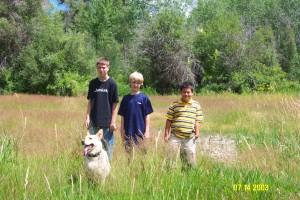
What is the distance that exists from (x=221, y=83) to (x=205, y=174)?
2436cm

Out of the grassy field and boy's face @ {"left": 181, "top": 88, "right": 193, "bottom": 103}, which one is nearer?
the grassy field

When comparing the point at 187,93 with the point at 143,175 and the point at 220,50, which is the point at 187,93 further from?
the point at 220,50

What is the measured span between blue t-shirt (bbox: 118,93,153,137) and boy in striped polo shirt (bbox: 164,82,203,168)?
1.23 feet

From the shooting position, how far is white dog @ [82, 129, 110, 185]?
3.71 meters

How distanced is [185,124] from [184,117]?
0.35 feet

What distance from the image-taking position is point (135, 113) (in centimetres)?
498

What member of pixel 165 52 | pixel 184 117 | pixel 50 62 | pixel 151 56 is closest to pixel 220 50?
pixel 165 52

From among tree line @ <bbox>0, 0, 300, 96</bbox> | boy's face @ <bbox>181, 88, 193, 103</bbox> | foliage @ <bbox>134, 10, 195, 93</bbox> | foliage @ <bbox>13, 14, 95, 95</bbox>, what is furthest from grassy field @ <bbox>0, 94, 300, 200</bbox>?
foliage @ <bbox>134, 10, 195, 93</bbox>

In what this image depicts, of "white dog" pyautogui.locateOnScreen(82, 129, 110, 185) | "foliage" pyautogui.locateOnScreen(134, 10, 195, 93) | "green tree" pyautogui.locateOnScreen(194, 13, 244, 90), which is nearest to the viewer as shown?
"white dog" pyautogui.locateOnScreen(82, 129, 110, 185)

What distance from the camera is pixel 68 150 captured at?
14.9ft

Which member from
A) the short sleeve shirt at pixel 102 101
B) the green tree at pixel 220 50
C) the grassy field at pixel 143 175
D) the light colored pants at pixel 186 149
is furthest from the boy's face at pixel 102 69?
the green tree at pixel 220 50

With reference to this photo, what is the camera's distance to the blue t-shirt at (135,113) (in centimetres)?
498

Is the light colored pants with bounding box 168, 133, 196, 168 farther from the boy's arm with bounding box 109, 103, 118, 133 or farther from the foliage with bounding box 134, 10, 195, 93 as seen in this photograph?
the foliage with bounding box 134, 10, 195, 93

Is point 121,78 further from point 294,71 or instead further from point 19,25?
point 294,71
